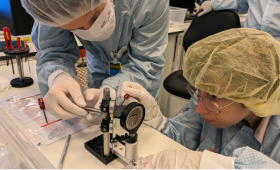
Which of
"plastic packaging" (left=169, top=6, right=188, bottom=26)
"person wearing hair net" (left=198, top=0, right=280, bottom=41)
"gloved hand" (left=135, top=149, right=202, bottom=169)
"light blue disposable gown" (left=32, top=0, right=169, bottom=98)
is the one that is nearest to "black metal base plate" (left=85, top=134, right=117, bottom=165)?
"gloved hand" (left=135, top=149, right=202, bottom=169)

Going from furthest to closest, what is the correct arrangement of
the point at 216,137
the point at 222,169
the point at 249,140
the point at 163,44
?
the point at 163,44 → the point at 216,137 → the point at 249,140 → the point at 222,169

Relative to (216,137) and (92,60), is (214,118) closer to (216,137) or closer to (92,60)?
(216,137)

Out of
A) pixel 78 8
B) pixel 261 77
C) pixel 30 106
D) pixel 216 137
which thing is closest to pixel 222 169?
pixel 261 77

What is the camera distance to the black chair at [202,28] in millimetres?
1588

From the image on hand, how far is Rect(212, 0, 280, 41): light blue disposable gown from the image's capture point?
1.45 meters

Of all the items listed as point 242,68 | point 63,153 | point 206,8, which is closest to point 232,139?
point 242,68

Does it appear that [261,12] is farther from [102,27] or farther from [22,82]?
A: [22,82]

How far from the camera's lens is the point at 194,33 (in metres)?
1.82

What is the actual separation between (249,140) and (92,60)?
945mm

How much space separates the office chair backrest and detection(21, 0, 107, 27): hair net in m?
1.21

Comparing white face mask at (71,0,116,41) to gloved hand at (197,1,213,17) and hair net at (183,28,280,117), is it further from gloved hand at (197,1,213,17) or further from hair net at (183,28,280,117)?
gloved hand at (197,1,213,17)

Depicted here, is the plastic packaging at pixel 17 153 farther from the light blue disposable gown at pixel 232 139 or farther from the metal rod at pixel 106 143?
the light blue disposable gown at pixel 232 139

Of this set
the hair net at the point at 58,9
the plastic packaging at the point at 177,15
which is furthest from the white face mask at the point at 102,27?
the plastic packaging at the point at 177,15

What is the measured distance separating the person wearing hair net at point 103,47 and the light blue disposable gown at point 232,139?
0.88 feet
